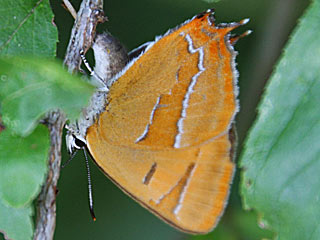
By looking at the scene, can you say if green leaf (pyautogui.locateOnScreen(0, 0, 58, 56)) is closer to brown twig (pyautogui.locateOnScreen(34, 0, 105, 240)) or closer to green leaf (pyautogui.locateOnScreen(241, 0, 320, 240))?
brown twig (pyautogui.locateOnScreen(34, 0, 105, 240))

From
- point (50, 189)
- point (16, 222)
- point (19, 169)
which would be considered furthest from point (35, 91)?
point (16, 222)

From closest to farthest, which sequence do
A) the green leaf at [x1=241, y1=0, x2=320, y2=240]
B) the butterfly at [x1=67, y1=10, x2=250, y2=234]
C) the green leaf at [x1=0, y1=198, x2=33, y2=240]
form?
the green leaf at [x1=241, y1=0, x2=320, y2=240], the green leaf at [x1=0, y1=198, x2=33, y2=240], the butterfly at [x1=67, y1=10, x2=250, y2=234]

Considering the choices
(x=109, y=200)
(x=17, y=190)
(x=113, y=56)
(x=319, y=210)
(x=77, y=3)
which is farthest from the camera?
(x=109, y=200)

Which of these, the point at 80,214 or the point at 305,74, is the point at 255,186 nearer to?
the point at 305,74

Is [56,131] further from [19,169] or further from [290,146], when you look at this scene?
[290,146]

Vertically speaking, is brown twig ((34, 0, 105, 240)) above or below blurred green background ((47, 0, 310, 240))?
above

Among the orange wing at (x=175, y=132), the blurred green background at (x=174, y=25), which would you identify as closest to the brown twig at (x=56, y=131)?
the orange wing at (x=175, y=132)

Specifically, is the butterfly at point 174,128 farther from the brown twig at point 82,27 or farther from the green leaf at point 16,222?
the green leaf at point 16,222

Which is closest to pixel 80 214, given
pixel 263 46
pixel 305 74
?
pixel 263 46

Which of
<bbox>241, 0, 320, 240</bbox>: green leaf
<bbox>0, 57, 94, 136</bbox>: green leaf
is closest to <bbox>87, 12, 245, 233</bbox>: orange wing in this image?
<bbox>241, 0, 320, 240</bbox>: green leaf
